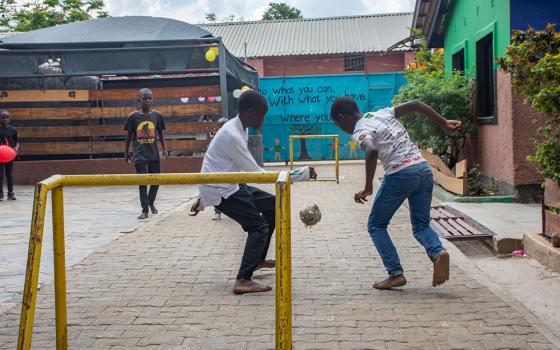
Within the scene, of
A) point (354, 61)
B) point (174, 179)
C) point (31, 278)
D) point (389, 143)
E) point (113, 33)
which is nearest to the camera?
point (31, 278)

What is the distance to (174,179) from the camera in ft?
12.8

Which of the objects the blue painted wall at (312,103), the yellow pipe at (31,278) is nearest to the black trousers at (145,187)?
the yellow pipe at (31,278)

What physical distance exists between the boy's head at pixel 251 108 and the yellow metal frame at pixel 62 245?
1584 millimetres

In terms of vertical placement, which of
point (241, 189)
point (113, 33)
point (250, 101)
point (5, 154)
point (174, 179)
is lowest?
point (241, 189)

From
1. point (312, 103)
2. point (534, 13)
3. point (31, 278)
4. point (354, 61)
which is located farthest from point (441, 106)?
point (354, 61)

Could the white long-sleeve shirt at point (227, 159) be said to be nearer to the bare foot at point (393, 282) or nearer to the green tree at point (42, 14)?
the bare foot at point (393, 282)

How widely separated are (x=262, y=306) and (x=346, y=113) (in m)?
1.63

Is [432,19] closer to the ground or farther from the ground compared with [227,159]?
farther from the ground

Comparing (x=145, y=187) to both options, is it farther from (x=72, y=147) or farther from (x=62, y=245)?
(x=72, y=147)

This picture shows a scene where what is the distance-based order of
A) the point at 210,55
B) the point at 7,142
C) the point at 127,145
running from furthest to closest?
the point at 210,55, the point at 7,142, the point at 127,145

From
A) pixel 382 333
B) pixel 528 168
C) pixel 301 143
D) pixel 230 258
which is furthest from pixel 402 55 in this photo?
pixel 382 333

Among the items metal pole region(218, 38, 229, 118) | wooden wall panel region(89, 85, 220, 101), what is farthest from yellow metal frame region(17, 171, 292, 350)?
wooden wall panel region(89, 85, 220, 101)

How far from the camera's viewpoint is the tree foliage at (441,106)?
455 inches

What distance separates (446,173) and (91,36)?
9.12 metres
